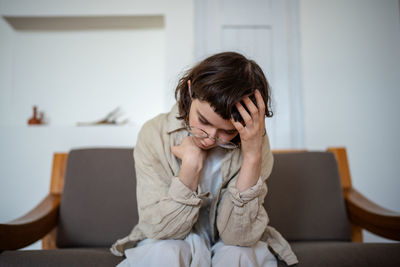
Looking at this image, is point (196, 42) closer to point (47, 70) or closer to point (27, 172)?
point (47, 70)

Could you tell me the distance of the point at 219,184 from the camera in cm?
100

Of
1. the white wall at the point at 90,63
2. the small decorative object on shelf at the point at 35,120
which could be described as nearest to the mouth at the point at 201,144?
the white wall at the point at 90,63

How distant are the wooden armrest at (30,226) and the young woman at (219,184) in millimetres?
341

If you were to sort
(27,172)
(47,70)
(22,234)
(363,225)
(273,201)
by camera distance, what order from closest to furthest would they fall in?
(22,234), (363,225), (273,201), (27,172), (47,70)

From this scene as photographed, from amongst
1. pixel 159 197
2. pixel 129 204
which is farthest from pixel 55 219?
pixel 159 197

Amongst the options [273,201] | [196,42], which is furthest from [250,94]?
[196,42]

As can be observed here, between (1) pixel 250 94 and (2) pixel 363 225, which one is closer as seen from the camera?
(1) pixel 250 94

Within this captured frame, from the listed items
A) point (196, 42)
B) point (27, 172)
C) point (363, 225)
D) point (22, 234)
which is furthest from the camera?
point (196, 42)

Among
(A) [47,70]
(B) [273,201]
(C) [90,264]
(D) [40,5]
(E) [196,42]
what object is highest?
(D) [40,5]

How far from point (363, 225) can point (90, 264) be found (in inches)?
40.9

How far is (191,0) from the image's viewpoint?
9.27 ft

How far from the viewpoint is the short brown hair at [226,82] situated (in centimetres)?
79

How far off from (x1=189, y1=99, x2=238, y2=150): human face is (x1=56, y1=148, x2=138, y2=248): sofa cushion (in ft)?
1.98

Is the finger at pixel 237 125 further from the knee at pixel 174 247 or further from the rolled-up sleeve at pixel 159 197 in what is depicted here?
the knee at pixel 174 247
